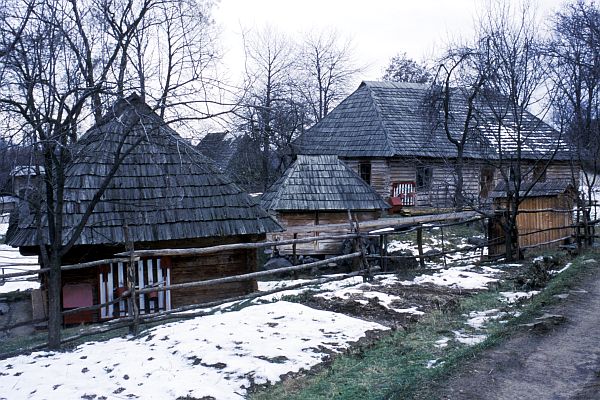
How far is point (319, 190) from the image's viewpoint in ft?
60.5

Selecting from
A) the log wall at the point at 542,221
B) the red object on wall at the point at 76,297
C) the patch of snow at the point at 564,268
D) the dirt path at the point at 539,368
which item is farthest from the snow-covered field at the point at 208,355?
the log wall at the point at 542,221

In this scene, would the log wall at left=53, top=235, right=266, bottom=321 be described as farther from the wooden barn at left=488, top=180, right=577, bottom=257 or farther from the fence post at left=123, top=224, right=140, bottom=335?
the wooden barn at left=488, top=180, right=577, bottom=257

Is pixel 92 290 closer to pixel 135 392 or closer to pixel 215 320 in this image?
pixel 215 320

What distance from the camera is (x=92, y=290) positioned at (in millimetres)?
10875

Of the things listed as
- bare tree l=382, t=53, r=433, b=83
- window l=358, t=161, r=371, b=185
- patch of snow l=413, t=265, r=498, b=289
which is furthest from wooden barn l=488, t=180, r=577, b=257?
bare tree l=382, t=53, r=433, b=83

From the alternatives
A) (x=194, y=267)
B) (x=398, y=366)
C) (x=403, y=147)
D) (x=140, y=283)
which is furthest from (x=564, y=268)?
(x=403, y=147)

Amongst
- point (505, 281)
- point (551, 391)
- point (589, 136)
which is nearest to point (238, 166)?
point (589, 136)

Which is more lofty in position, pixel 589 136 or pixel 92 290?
pixel 589 136

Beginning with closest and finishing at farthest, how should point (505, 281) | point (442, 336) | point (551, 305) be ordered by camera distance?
point (442, 336)
point (551, 305)
point (505, 281)

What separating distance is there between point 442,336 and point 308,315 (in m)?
2.03

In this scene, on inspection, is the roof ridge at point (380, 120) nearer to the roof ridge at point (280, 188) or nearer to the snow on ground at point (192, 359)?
the roof ridge at point (280, 188)

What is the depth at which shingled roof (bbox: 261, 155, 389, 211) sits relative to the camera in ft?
59.2

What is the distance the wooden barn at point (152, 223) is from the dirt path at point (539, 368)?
6.35m

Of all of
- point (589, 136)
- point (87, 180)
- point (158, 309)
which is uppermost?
point (589, 136)
